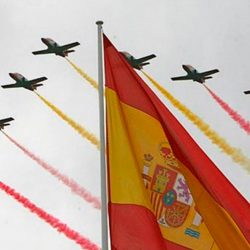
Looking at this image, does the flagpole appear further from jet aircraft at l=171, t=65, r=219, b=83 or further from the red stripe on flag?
jet aircraft at l=171, t=65, r=219, b=83

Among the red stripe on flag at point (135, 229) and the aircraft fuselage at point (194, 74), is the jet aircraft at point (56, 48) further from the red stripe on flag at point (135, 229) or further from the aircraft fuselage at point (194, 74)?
the red stripe on flag at point (135, 229)

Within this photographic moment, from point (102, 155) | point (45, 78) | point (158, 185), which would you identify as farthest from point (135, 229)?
point (45, 78)

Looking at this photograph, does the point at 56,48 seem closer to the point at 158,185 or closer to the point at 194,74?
the point at 194,74

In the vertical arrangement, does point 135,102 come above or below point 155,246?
above

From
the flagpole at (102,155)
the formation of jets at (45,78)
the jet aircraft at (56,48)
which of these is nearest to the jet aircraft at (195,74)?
the formation of jets at (45,78)

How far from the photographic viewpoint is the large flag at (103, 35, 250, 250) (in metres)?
23.5

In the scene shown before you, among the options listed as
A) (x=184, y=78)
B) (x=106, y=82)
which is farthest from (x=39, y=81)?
(x=106, y=82)

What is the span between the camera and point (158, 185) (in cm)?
2420

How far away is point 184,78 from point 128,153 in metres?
77.5

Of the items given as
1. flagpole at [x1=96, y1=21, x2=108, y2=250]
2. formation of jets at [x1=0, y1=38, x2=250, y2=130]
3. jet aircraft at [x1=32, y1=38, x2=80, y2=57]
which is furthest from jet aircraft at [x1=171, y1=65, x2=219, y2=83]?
flagpole at [x1=96, y1=21, x2=108, y2=250]

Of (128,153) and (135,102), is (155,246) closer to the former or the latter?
(128,153)

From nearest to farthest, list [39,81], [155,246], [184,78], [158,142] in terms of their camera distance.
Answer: [155,246] < [158,142] < [39,81] < [184,78]

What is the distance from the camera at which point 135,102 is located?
25.3 m

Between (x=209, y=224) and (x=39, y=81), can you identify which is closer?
(x=209, y=224)
